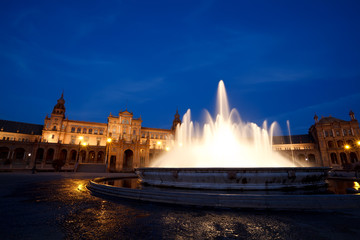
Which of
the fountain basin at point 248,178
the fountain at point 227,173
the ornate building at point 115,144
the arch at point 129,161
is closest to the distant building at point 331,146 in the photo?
the ornate building at point 115,144

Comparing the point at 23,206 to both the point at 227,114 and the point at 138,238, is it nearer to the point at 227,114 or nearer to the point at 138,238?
the point at 138,238

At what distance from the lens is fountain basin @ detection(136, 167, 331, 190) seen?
303 inches

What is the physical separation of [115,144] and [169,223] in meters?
44.1

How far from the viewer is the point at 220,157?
1498cm

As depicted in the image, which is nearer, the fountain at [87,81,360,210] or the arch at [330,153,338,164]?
the fountain at [87,81,360,210]

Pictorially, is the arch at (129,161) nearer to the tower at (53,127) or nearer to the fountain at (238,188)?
the tower at (53,127)

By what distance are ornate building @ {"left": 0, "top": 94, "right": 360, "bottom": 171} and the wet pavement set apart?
36.0 m

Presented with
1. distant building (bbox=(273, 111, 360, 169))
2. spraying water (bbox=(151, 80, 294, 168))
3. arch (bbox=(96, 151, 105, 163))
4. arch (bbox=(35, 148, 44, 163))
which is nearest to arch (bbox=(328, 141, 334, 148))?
distant building (bbox=(273, 111, 360, 169))

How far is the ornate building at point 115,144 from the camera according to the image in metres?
46.8

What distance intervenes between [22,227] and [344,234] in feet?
23.2

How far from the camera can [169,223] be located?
4457 mm

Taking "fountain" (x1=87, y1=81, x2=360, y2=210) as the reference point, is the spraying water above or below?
above

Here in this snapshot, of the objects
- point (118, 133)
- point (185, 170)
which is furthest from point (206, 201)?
point (118, 133)

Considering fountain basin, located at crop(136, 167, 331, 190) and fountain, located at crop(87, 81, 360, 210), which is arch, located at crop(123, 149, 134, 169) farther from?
fountain basin, located at crop(136, 167, 331, 190)
